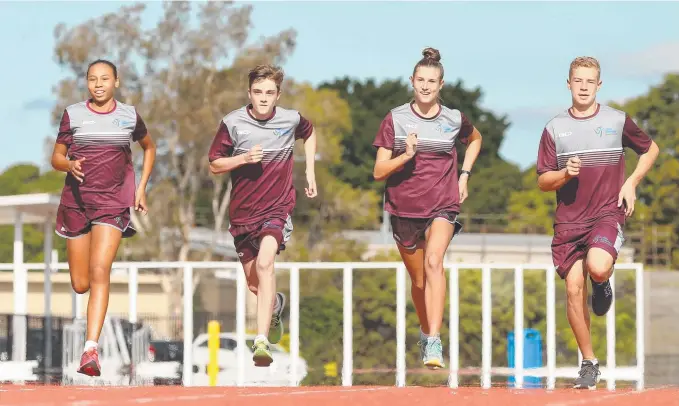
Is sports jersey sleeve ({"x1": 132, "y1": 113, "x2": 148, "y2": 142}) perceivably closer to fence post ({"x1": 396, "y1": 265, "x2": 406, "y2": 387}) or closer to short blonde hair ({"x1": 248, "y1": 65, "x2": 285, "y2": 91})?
short blonde hair ({"x1": 248, "y1": 65, "x2": 285, "y2": 91})

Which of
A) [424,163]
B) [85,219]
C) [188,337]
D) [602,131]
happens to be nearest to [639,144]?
[602,131]

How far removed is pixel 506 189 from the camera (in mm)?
90625

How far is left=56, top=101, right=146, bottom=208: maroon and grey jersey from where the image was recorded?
11664 millimetres

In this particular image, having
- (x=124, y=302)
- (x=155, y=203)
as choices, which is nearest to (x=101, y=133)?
(x=155, y=203)

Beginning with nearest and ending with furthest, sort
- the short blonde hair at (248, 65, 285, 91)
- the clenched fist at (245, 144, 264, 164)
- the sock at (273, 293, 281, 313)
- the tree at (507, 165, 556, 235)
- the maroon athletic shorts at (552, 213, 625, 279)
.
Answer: the maroon athletic shorts at (552, 213, 625, 279), the clenched fist at (245, 144, 264, 164), the short blonde hair at (248, 65, 285, 91), the sock at (273, 293, 281, 313), the tree at (507, 165, 556, 235)

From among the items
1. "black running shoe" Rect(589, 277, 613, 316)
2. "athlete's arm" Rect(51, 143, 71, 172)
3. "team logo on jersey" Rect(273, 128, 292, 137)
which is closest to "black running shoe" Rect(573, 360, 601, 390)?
"black running shoe" Rect(589, 277, 613, 316)

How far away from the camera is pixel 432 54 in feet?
38.4

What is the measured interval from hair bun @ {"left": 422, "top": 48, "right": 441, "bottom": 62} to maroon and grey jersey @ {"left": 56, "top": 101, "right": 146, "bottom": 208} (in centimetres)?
217

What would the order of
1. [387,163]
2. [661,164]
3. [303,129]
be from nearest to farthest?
[387,163]
[303,129]
[661,164]

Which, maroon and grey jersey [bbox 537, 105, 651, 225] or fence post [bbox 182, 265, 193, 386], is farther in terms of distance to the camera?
fence post [bbox 182, 265, 193, 386]

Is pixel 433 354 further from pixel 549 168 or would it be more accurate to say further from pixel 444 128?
pixel 444 128

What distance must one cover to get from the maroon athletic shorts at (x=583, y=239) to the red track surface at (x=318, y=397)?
1.55 m

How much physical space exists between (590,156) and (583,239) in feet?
1.89

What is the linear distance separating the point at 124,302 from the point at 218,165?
57.2 m
